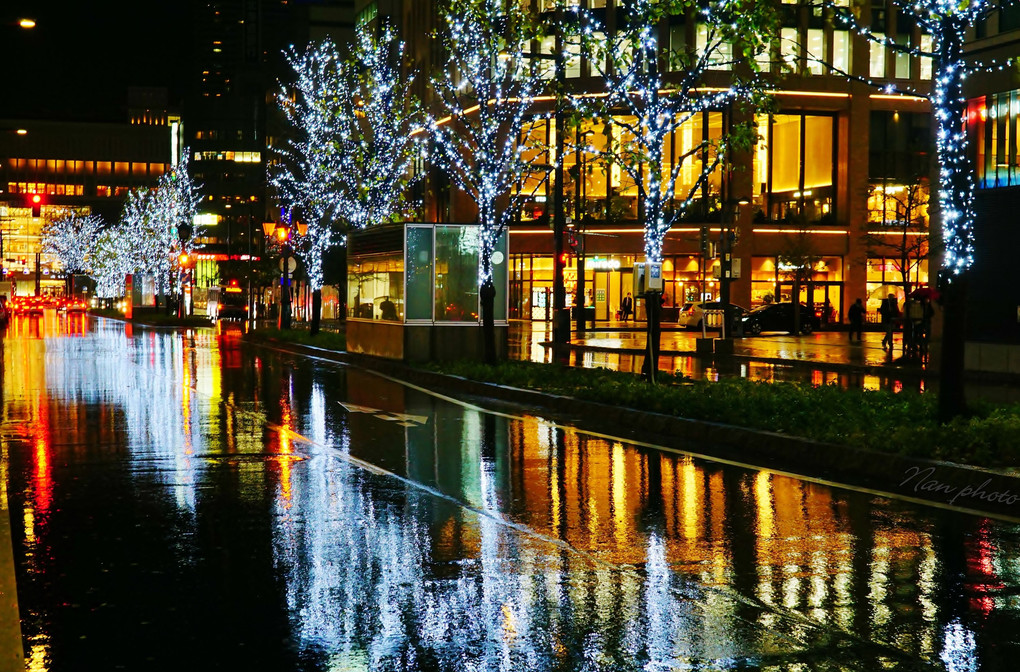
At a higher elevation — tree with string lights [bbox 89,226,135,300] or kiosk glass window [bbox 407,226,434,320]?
tree with string lights [bbox 89,226,135,300]

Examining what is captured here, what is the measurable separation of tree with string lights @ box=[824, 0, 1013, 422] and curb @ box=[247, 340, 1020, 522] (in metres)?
1.92

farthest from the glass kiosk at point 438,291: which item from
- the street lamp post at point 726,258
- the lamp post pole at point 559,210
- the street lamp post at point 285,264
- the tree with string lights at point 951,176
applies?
the street lamp post at point 285,264

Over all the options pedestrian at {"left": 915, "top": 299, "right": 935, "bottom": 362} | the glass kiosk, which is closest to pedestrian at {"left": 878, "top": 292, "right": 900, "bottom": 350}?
pedestrian at {"left": 915, "top": 299, "right": 935, "bottom": 362}

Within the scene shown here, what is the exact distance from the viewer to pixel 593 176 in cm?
6844

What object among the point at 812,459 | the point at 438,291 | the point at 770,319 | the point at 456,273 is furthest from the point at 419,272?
the point at 770,319

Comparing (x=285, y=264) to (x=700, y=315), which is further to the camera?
(x=700, y=315)

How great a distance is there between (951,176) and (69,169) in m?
186

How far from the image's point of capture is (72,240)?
148m

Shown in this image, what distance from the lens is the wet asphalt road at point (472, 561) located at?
6027mm

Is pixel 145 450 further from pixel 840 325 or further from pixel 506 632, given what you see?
pixel 840 325

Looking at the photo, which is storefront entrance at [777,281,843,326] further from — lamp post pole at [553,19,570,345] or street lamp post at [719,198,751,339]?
lamp post pole at [553,19,570,345]

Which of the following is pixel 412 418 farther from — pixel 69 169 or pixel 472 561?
pixel 69 169

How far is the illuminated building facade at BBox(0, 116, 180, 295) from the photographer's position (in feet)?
588

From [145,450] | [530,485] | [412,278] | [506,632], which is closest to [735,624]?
[506,632]
